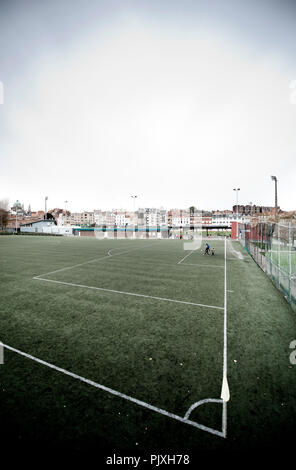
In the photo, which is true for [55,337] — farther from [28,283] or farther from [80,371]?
[28,283]

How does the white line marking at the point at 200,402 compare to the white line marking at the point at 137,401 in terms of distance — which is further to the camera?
the white line marking at the point at 200,402

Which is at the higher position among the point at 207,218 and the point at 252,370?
the point at 207,218

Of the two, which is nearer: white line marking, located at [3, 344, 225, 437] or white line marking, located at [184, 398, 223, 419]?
white line marking, located at [3, 344, 225, 437]

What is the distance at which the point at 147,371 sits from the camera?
518cm

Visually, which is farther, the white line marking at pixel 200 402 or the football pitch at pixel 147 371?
the white line marking at pixel 200 402

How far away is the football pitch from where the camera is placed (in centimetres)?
365

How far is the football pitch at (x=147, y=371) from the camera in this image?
3646 millimetres

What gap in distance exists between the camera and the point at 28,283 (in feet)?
41.6

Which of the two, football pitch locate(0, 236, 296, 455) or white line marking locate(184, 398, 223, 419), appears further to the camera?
white line marking locate(184, 398, 223, 419)

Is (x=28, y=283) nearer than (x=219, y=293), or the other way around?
(x=219, y=293)

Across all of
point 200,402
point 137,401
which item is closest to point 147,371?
point 137,401

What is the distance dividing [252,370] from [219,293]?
19.4 feet
